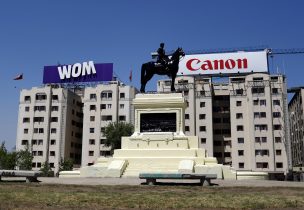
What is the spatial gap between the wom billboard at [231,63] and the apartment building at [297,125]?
614 inches

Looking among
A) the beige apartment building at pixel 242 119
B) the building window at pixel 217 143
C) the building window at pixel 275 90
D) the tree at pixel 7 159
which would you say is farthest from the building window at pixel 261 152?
the tree at pixel 7 159

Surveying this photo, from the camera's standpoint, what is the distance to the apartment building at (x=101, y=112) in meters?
102

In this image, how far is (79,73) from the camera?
342ft

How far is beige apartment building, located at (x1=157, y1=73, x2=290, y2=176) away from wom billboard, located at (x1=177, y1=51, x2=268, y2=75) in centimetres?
255

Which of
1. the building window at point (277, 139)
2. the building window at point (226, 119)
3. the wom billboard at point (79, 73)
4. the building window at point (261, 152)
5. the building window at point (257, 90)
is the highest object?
the wom billboard at point (79, 73)

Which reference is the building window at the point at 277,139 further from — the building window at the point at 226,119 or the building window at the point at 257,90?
the building window at the point at 226,119

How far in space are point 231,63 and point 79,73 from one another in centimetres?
3985

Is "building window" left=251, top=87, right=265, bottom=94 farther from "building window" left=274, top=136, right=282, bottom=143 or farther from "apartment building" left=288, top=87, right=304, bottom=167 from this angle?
"apartment building" left=288, top=87, right=304, bottom=167

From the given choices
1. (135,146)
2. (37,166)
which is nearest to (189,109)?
(37,166)

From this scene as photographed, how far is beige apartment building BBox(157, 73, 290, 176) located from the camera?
94.1 metres

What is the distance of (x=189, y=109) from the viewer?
9975cm

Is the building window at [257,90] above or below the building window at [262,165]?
above

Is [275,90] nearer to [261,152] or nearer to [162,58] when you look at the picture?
[261,152]

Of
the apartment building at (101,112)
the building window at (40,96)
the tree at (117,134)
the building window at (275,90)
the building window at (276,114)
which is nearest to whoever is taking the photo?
the tree at (117,134)
